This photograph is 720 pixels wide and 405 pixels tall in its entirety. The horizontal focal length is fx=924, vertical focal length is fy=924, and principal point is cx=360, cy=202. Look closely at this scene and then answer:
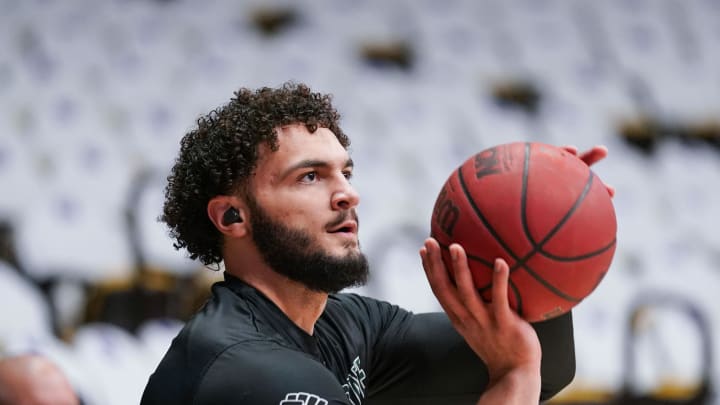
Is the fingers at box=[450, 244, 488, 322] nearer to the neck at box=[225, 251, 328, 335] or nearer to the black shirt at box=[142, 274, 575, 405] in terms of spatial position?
the black shirt at box=[142, 274, 575, 405]

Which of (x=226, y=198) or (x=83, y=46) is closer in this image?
(x=226, y=198)

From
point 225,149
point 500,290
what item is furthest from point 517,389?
point 225,149

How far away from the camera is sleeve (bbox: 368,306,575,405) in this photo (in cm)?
289

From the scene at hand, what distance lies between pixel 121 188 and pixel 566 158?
12.4 feet

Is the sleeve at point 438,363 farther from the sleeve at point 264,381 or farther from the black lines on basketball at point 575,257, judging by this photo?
the sleeve at point 264,381

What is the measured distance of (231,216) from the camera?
2801mm

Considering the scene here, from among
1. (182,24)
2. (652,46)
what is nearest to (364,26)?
(182,24)

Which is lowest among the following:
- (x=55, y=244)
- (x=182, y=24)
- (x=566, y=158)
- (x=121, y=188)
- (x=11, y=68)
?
(x=566, y=158)

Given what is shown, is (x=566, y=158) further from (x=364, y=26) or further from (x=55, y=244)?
(x=364, y=26)

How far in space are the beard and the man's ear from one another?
0.16 feet

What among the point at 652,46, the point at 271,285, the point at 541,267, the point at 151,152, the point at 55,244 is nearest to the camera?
the point at 541,267

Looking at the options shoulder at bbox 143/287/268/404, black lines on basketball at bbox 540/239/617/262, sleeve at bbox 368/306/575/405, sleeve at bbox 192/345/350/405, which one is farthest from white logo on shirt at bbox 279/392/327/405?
sleeve at bbox 368/306/575/405

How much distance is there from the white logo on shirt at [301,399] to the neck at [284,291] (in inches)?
18.0

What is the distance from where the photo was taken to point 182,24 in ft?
20.2
